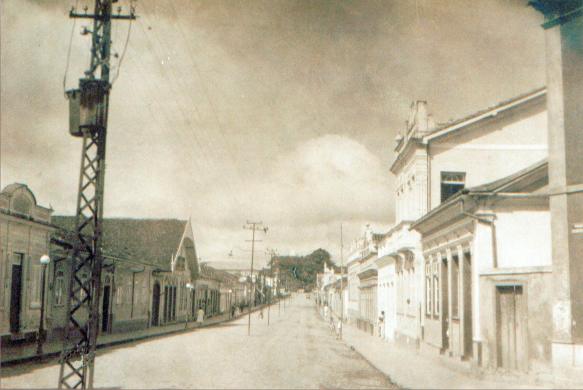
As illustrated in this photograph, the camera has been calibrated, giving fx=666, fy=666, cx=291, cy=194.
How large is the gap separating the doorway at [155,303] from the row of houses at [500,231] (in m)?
18.3

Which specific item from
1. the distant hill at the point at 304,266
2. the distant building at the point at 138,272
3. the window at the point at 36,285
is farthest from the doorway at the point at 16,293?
the distant hill at the point at 304,266

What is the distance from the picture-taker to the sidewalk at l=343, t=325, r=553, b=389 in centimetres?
1485

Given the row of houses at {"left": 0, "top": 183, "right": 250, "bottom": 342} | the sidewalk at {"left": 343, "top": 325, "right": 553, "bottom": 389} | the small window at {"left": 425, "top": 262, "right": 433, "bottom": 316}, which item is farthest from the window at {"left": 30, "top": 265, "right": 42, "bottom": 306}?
the small window at {"left": 425, "top": 262, "right": 433, "bottom": 316}

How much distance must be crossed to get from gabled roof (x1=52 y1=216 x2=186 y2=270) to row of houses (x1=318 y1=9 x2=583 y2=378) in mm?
20912

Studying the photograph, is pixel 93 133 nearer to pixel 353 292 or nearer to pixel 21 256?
pixel 21 256

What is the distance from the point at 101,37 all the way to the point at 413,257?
1691 centimetres

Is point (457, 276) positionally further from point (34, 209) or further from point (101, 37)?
point (34, 209)

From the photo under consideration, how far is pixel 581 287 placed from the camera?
42.0 feet

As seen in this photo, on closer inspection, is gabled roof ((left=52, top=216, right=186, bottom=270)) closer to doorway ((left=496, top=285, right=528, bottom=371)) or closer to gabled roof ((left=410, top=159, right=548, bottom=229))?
gabled roof ((left=410, top=159, right=548, bottom=229))

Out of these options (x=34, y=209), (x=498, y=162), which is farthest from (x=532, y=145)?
(x=34, y=209)

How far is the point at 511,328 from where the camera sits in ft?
51.0

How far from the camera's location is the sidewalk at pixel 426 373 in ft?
48.7

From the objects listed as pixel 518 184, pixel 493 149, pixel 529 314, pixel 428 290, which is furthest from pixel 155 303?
pixel 529 314

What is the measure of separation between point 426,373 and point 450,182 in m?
11.0
